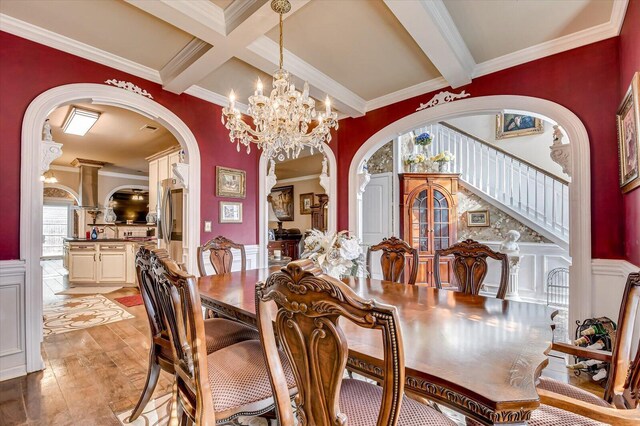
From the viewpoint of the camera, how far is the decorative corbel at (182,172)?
3.36 meters

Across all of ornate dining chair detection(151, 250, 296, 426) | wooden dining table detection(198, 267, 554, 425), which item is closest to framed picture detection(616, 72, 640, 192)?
wooden dining table detection(198, 267, 554, 425)

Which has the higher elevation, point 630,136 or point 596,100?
point 596,100

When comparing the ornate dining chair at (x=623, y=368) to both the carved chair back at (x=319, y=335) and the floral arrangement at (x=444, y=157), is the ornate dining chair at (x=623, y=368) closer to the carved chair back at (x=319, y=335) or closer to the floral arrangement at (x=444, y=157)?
the carved chair back at (x=319, y=335)

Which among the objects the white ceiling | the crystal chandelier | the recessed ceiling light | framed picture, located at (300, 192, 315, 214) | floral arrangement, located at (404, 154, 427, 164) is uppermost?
the white ceiling

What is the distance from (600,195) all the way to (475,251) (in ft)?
4.31

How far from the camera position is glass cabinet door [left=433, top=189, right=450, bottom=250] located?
17.0ft

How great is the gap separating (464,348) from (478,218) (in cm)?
491

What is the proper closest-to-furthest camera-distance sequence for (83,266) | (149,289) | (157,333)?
(149,289) → (157,333) → (83,266)

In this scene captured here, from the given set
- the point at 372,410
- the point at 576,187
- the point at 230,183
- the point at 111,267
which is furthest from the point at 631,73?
the point at 111,267

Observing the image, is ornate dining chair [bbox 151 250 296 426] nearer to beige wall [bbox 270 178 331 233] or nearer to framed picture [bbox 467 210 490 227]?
framed picture [bbox 467 210 490 227]

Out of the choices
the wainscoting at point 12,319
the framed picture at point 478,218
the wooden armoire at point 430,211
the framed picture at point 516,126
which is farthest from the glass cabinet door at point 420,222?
the wainscoting at point 12,319

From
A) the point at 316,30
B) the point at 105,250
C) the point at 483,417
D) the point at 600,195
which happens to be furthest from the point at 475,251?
the point at 105,250

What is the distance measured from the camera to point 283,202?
31.0ft

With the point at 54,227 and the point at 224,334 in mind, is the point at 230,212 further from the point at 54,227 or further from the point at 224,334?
the point at 54,227
